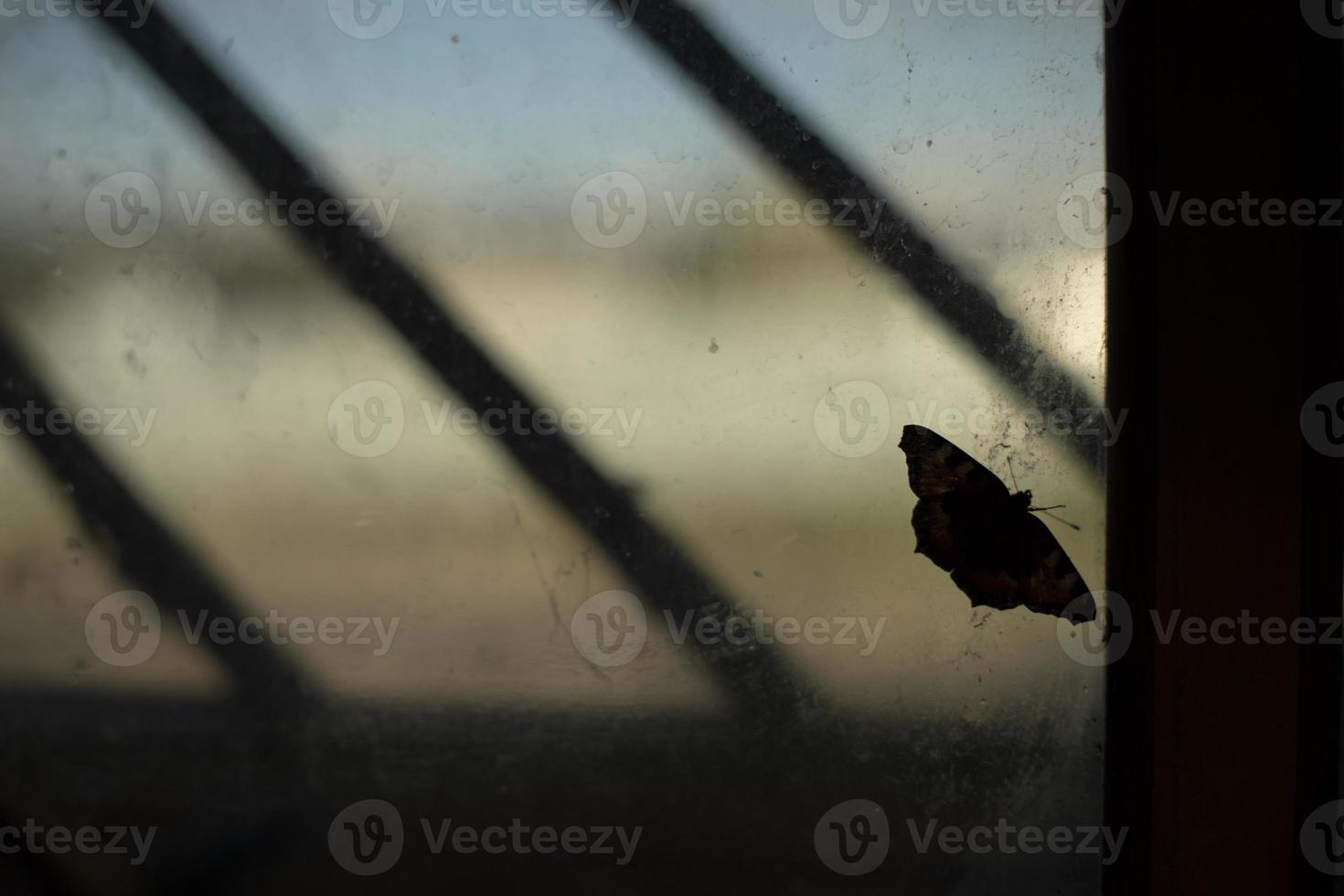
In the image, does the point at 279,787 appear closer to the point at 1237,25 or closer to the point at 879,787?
the point at 879,787
